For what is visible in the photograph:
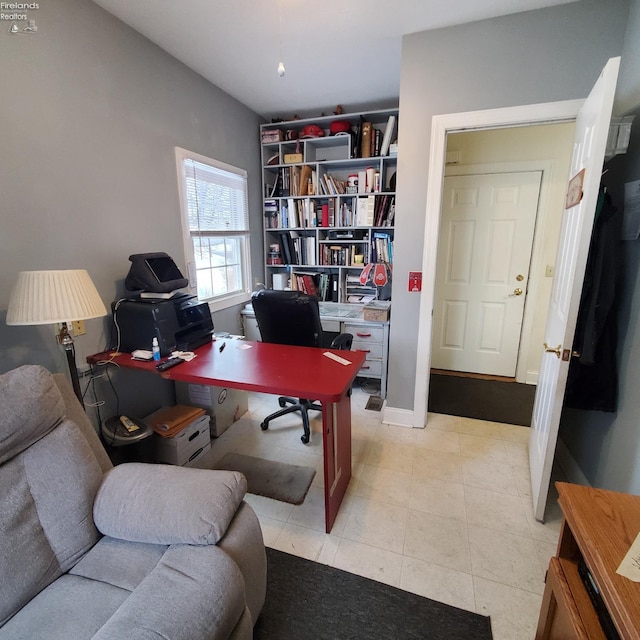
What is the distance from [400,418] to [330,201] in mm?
2089

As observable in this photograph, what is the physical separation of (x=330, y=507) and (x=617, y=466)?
1324 millimetres

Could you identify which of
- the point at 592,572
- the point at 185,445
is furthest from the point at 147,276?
the point at 592,572

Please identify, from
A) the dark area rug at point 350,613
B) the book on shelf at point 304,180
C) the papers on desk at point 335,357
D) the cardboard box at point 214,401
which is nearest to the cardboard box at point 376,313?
the papers on desk at point 335,357

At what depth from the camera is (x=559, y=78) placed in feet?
5.98

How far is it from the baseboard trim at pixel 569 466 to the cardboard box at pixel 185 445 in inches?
87.5

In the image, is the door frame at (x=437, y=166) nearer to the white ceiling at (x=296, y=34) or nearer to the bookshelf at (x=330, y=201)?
the white ceiling at (x=296, y=34)

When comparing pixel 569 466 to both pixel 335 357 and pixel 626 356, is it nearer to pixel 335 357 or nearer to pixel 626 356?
pixel 626 356

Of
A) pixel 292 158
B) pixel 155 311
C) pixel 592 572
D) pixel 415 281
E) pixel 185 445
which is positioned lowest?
pixel 185 445

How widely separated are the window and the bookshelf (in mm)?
A: 376

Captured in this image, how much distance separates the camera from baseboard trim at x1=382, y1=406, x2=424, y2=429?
251cm

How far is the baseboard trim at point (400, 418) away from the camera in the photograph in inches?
98.7

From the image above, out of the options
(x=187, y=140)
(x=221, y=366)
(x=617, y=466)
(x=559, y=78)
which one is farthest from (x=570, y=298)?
(x=187, y=140)

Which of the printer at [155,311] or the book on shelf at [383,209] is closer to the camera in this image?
A: the printer at [155,311]

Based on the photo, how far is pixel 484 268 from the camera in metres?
3.24
